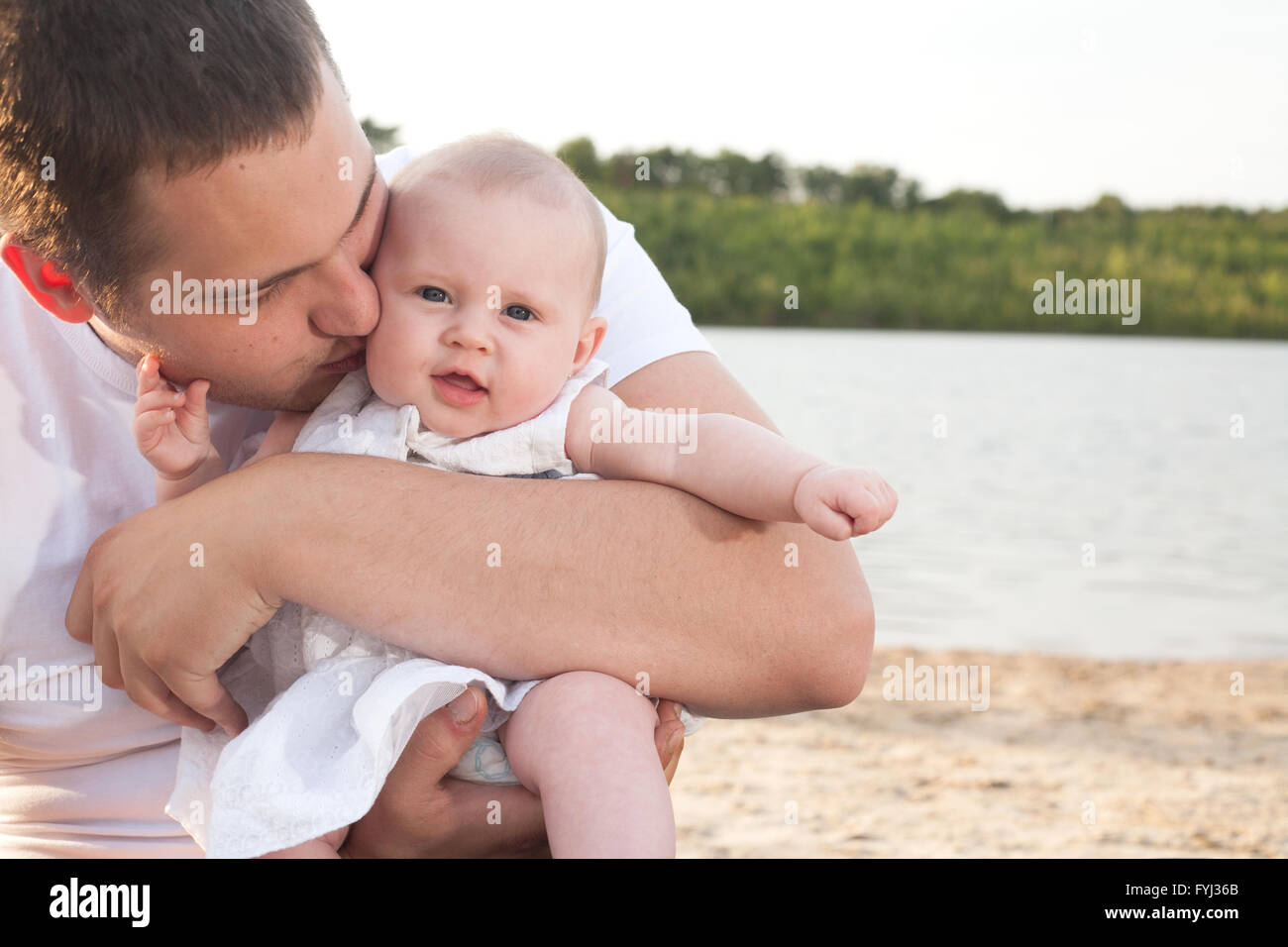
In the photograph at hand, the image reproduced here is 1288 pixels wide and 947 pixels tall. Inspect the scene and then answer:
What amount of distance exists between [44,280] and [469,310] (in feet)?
1.72

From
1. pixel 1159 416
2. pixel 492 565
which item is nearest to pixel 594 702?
pixel 492 565

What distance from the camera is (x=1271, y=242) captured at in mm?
24766

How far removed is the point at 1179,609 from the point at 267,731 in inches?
269

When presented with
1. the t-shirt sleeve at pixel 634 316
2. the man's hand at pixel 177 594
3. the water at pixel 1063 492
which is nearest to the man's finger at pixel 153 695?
the man's hand at pixel 177 594

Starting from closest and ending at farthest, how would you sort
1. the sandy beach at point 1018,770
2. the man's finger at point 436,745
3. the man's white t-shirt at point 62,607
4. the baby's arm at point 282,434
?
the man's finger at point 436,745, the man's white t-shirt at point 62,607, the baby's arm at point 282,434, the sandy beach at point 1018,770

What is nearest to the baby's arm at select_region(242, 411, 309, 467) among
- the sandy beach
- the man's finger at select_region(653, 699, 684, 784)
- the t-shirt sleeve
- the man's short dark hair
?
the man's short dark hair

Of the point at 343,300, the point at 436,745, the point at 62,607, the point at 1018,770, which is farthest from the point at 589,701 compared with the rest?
the point at 1018,770

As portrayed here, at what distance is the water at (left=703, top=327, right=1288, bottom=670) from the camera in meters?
7.00

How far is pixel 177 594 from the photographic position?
4.85ft

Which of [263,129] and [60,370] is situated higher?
[263,129]

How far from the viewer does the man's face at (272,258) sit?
1406mm

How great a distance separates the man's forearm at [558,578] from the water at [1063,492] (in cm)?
398

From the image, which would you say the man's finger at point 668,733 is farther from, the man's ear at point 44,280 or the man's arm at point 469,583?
the man's ear at point 44,280

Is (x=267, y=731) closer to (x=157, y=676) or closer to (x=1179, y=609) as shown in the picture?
(x=157, y=676)
